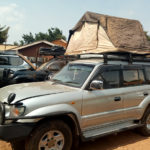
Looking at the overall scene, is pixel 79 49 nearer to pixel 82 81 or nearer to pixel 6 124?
pixel 82 81

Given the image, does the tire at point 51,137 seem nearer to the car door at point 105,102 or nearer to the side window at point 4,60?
the car door at point 105,102

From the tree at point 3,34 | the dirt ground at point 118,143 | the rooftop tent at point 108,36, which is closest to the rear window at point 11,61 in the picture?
the rooftop tent at point 108,36

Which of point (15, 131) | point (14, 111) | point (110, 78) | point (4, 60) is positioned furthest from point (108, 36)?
point (4, 60)

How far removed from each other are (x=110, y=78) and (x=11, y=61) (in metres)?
5.29

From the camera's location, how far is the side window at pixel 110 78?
369cm

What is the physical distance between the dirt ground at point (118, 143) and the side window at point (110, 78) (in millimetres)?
1277

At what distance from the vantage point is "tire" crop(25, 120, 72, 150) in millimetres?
2697

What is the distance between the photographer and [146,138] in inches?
169

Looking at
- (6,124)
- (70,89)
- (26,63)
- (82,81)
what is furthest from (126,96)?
(26,63)

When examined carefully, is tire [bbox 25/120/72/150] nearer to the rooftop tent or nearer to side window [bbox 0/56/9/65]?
the rooftop tent

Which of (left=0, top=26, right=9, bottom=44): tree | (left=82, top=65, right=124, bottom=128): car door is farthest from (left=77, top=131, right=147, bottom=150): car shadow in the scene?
(left=0, top=26, right=9, bottom=44): tree

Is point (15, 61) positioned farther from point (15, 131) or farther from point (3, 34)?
point (3, 34)

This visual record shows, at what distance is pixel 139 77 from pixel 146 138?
1.54m

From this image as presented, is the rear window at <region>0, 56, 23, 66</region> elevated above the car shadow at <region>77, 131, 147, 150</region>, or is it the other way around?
the rear window at <region>0, 56, 23, 66</region>
